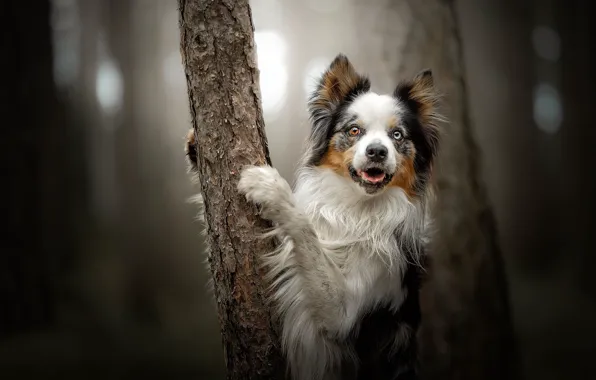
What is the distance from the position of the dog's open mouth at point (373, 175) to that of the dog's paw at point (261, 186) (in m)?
0.34

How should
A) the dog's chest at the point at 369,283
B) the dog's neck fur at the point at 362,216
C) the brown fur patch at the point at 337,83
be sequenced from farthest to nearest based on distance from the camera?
1. the brown fur patch at the point at 337,83
2. the dog's neck fur at the point at 362,216
3. the dog's chest at the point at 369,283

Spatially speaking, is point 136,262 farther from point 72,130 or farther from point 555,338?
point 555,338

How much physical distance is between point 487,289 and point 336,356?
135cm

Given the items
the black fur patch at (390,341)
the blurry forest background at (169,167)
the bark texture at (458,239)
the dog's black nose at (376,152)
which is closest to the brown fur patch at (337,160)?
the dog's black nose at (376,152)

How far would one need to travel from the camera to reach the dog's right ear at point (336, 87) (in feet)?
6.25

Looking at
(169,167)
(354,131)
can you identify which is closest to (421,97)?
(354,131)

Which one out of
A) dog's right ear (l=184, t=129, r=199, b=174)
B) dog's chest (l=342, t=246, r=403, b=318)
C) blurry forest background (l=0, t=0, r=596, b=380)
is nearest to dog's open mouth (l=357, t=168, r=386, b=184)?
dog's chest (l=342, t=246, r=403, b=318)

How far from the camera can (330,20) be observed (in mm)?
2559

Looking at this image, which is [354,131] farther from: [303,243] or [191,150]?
[191,150]

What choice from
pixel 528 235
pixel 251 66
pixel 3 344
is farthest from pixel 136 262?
pixel 528 235

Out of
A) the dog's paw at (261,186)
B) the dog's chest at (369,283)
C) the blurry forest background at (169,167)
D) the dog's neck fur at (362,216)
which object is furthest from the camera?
the blurry forest background at (169,167)

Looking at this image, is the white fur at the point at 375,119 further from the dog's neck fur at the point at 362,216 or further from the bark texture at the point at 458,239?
the bark texture at the point at 458,239

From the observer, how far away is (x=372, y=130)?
1808mm

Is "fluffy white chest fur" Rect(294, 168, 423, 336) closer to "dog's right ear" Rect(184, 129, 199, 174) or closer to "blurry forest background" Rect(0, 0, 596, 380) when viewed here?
"dog's right ear" Rect(184, 129, 199, 174)
